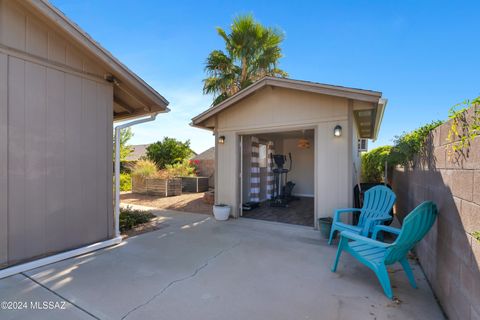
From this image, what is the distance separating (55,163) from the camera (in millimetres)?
3535

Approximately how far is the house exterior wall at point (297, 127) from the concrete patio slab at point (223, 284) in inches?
53.2

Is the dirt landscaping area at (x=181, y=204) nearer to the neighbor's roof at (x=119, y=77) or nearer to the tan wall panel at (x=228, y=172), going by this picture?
the tan wall panel at (x=228, y=172)

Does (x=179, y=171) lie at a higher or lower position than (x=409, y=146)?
Answer: lower

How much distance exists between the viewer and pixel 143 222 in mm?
5629

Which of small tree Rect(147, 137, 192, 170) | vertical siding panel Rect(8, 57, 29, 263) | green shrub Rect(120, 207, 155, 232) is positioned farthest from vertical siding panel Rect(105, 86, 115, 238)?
small tree Rect(147, 137, 192, 170)

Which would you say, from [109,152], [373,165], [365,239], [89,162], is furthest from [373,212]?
[373,165]

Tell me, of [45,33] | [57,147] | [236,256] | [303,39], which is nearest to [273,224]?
[236,256]

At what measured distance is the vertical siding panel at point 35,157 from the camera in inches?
128

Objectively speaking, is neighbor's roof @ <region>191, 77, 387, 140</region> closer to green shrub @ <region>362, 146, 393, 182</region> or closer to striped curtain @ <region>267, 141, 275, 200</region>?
striped curtain @ <region>267, 141, 275, 200</region>

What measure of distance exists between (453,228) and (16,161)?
5217 mm

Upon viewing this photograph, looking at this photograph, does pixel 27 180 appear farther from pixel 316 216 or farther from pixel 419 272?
pixel 419 272

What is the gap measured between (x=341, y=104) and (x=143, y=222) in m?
Result: 5.35

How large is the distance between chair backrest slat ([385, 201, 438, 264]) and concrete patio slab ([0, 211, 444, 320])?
0.55 metres

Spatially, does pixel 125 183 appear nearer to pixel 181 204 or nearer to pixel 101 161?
pixel 181 204
